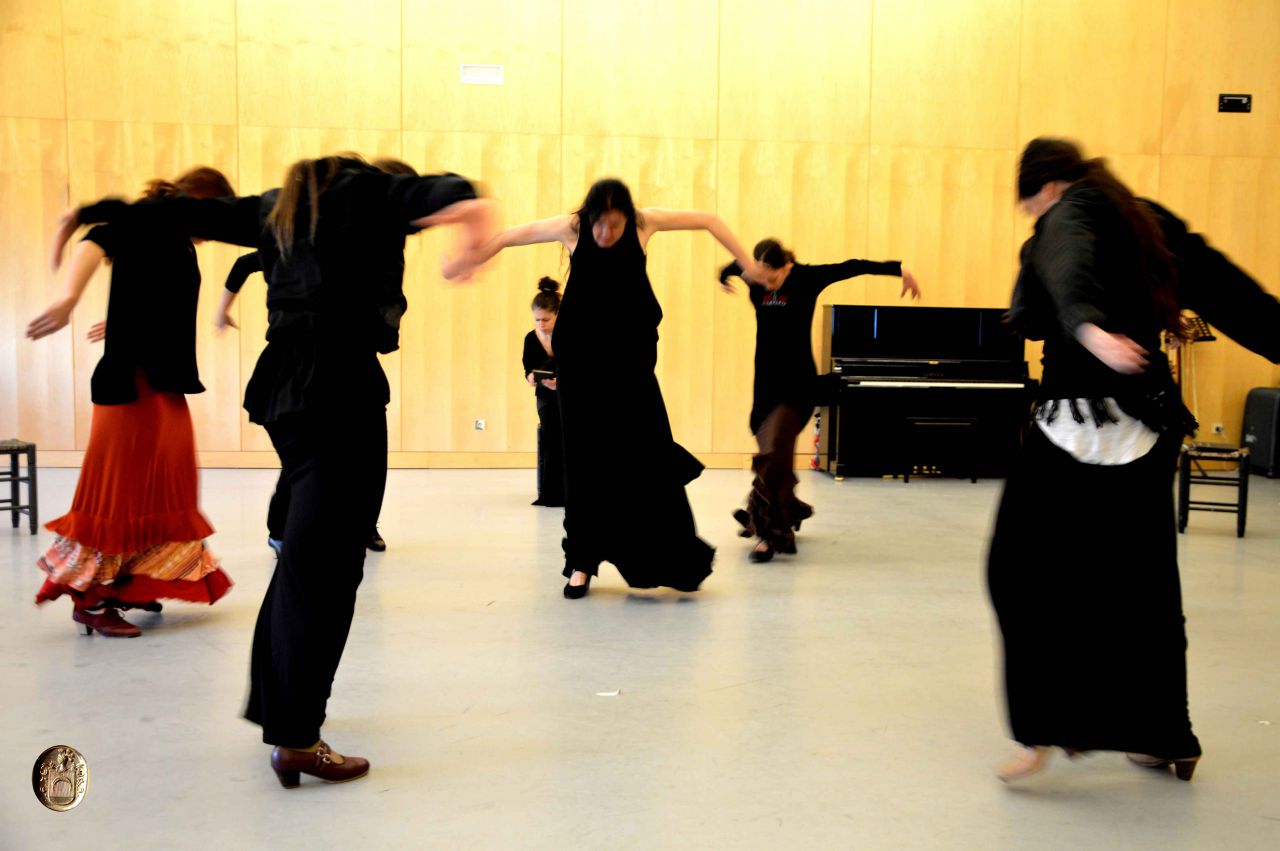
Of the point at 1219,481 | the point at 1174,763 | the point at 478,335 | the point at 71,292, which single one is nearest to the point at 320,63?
the point at 478,335

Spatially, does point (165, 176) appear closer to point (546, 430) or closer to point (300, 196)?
point (546, 430)

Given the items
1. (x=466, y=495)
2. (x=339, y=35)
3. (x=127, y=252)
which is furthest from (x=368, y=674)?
(x=339, y=35)

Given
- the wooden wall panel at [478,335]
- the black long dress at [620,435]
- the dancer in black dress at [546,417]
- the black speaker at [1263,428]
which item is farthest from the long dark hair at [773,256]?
the black speaker at [1263,428]

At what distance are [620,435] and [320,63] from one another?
590 centimetres

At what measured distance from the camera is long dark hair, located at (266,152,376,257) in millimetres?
2283

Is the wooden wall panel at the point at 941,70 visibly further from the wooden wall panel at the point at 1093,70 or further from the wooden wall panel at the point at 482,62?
the wooden wall panel at the point at 482,62

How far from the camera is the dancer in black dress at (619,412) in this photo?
13.0ft

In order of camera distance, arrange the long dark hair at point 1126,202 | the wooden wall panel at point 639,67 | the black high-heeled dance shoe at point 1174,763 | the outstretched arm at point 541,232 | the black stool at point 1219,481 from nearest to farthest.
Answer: the long dark hair at point 1126,202 < the black high-heeled dance shoe at point 1174,763 < the outstretched arm at point 541,232 < the black stool at point 1219,481 < the wooden wall panel at point 639,67

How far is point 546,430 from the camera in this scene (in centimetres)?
680

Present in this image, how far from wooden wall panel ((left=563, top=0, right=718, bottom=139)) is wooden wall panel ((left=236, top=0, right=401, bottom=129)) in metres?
1.44

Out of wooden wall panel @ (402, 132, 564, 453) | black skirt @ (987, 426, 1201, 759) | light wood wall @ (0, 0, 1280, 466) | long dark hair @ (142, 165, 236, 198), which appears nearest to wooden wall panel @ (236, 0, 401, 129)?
light wood wall @ (0, 0, 1280, 466)

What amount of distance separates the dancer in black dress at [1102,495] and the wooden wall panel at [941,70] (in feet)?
22.8

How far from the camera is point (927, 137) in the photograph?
908cm
